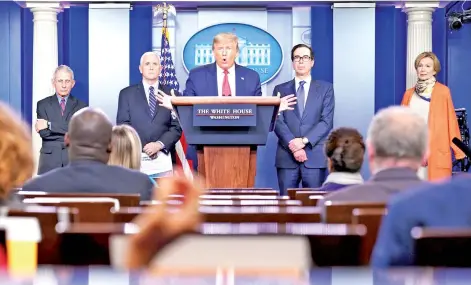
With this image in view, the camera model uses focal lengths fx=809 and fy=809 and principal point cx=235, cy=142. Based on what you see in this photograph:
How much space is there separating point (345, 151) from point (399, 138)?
91 centimetres

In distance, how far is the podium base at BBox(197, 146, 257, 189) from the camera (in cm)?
532

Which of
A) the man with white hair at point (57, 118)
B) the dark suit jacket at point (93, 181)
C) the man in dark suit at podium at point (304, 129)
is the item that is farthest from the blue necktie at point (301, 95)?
the dark suit jacket at point (93, 181)

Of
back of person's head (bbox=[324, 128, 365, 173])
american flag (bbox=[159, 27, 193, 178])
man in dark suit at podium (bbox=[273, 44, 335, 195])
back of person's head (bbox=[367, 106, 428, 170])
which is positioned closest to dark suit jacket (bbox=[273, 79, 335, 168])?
man in dark suit at podium (bbox=[273, 44, 335, 195])

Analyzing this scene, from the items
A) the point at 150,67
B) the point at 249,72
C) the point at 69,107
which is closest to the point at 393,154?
the point at 249,72

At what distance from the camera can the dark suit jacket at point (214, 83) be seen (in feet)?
20.2

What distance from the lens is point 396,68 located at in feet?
28.7

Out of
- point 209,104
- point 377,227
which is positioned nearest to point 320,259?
point 377,227

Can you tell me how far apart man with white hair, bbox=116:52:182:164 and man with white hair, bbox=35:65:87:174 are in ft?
1.75

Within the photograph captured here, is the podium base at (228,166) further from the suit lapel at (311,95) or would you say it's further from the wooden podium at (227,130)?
the suit lapel at (311,95)

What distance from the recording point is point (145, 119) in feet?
22.1

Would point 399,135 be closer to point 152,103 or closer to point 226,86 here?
point 226,86

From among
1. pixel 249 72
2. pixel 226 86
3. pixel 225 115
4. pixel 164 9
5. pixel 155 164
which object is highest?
pixel 164 9

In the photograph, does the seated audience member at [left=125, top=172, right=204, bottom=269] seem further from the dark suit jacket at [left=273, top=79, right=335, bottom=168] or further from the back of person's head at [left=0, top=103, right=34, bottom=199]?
the dark suit jacket at [left=273, top=79, right=335, bottom=168]

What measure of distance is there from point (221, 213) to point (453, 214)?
57 centimetres
